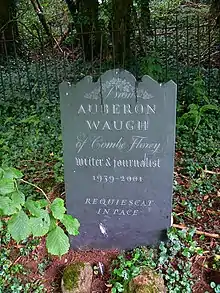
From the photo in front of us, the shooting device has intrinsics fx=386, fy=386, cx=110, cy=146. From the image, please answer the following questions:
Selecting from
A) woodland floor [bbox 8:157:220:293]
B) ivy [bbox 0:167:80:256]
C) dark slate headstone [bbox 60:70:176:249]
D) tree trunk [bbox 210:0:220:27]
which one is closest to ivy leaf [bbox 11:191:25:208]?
ivy [bbox 0:167:80:256]

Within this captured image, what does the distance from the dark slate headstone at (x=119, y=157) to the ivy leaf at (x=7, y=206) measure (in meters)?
1.06

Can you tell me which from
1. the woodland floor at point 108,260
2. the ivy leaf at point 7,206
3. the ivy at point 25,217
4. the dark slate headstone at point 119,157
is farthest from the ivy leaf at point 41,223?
the woodland floor at point 108,260

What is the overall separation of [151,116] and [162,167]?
1.32ft

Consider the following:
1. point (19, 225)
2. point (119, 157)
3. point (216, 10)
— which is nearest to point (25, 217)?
point (19, 225)

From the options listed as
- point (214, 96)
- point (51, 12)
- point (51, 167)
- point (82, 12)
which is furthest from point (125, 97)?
point (51, 12)

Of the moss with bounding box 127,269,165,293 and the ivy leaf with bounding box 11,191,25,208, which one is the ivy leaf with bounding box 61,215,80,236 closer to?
the ivy leaf with bounding box 11,191,25,208

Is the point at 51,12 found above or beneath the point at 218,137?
above

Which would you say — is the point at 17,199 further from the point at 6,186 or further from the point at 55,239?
the point at 55,239

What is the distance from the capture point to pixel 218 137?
181 inches

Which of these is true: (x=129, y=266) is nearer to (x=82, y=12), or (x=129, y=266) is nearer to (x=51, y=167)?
(x=51, y=167)

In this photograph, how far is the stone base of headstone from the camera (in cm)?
264

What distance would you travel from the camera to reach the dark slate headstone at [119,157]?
2658 millimetres

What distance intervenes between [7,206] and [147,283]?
134 centimetres

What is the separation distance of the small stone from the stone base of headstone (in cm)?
32
